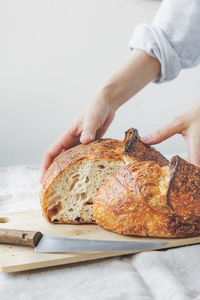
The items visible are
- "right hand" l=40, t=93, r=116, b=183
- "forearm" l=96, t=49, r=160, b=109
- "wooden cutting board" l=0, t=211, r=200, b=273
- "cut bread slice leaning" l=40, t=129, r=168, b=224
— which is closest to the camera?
"wooden cutting board" l=0, t=211, r=200, b=273

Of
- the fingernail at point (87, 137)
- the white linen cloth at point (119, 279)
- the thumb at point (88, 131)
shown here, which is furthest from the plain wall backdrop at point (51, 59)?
the white linen cloth at point (119, 279)

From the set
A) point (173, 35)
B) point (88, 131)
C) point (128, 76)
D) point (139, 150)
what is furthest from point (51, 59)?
point (139, 150)

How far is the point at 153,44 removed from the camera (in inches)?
75.7

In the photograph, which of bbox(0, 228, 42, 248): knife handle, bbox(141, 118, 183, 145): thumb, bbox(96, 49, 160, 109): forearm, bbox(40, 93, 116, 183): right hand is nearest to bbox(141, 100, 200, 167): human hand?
bbox(141, 118, 183, 145): thumb

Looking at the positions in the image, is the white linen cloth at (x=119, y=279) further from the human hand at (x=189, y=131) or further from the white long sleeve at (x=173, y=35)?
the white long sleeve at (x=173, y=35)

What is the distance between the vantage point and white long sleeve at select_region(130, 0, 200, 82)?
1920 millimetres

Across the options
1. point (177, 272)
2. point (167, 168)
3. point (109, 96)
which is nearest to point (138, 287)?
point (177, 272)

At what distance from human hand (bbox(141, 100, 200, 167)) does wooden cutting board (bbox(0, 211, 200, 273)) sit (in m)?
0.47

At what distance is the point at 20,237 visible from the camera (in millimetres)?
1225

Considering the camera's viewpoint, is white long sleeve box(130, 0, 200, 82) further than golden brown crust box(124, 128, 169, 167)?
Yes

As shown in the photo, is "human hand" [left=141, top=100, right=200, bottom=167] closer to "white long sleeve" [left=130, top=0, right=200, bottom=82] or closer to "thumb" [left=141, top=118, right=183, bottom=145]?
"thumb" [left=141, top=118, right=183, bottom=145]

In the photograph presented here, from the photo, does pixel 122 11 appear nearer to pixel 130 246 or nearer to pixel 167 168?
pixel 167 168

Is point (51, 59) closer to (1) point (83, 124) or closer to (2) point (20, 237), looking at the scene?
(1) point (83, 124)

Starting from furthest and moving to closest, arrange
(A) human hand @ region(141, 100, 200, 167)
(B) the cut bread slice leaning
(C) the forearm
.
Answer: (C) the forearm < (A) human hand @ region(141, 100, 200, 167) < (B) the cut bread slice leaning
